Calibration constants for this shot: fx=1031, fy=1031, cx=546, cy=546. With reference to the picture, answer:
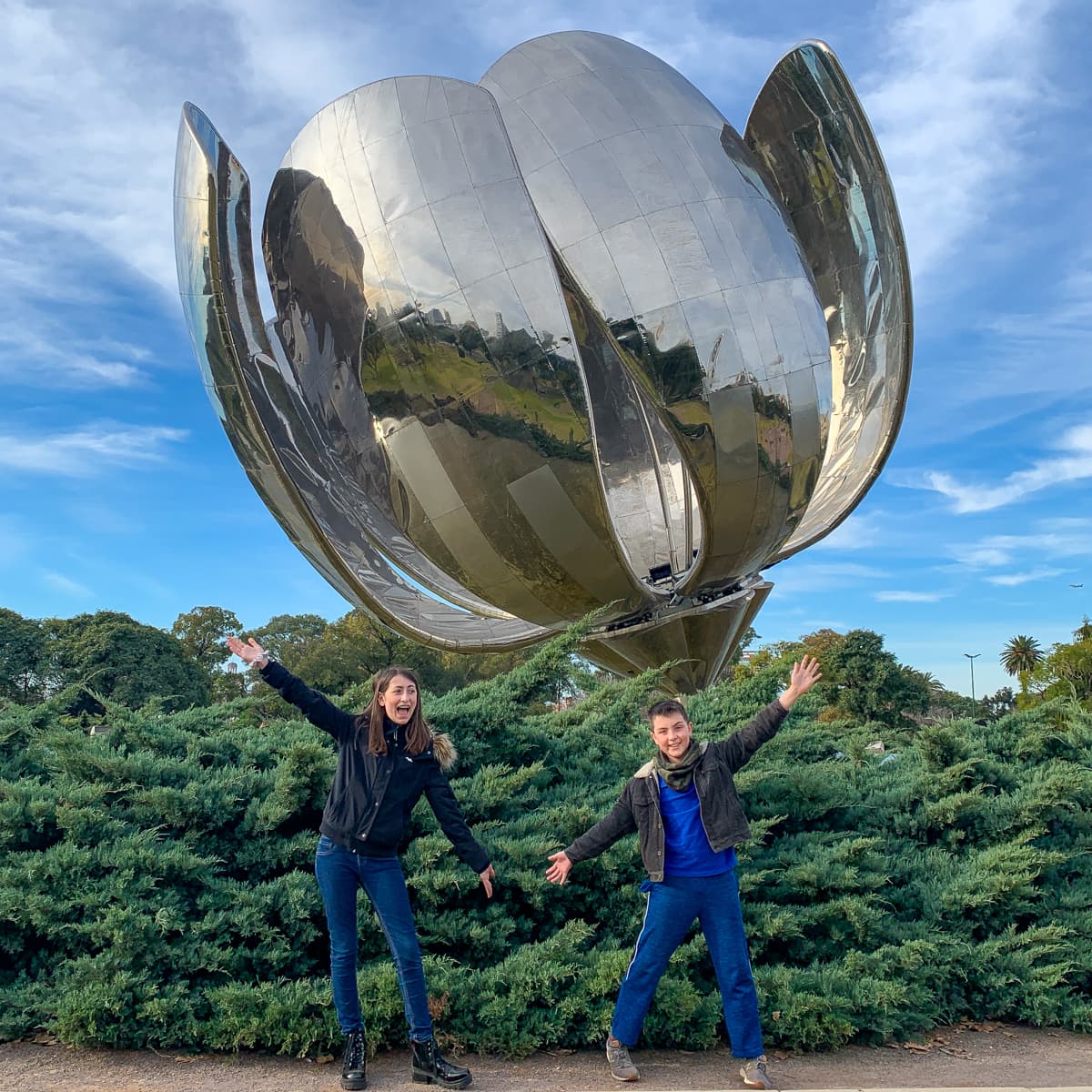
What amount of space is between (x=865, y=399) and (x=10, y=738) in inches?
324

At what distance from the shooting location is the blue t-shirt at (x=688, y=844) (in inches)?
148

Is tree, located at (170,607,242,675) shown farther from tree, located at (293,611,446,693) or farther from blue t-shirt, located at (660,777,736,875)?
blue t-shirt, located at (660,777,736,875)

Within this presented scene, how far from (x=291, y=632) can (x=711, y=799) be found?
143ft

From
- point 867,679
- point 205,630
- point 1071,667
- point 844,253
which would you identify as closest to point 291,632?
point 205,630

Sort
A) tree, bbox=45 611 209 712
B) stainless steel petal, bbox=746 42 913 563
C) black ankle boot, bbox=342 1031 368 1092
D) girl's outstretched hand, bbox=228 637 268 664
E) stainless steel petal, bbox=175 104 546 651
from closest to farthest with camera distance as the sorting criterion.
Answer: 1. black ankle boot, bbox=342 1031 368 1092
2. girl's outstretched hand, bbox=228 637 268 664
3. stainless steel petal, bbox=175 104 546 651
4. stainless steel petal, bbox=746 42 913 563
5. tree, bbox=45 611 209 712

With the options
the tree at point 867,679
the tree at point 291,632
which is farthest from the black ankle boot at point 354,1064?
the tree at point 291,632

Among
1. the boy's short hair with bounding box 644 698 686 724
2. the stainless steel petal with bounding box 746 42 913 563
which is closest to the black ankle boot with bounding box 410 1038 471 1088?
the boy's short hair with bounding box 644 698 686 724

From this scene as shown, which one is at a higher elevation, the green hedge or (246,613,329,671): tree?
(246,613,329,671): tree

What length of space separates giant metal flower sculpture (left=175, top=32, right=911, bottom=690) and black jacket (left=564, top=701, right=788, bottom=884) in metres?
4.38

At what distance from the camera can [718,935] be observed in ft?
12.3

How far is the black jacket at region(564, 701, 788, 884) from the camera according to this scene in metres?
3.75

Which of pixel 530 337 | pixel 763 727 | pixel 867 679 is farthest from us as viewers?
pixel 867 679

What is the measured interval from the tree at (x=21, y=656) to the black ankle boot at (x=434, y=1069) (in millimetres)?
35844

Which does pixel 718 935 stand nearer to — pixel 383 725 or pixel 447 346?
pixel 383 725
